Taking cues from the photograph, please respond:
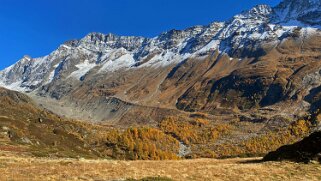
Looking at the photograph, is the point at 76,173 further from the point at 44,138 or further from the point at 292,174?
the point at 44,138

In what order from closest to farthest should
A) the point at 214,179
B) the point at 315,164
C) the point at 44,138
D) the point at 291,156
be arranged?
the point at 214,179, the point at 315,164, the point at 291,156, the point at 44,138

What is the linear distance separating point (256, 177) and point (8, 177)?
1993 cm

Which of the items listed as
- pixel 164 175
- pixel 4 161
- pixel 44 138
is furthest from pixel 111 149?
pixel 164 175

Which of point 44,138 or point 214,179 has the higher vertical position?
point 44,138

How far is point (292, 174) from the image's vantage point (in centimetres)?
3284

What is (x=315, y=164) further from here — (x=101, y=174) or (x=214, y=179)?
(x=101, y=174)

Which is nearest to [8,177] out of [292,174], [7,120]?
[292,174]

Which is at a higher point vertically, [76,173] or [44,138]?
[44,138]

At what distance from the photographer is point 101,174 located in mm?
31594

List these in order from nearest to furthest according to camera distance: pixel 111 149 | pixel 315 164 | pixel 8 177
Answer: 1. pixel 8 177
2. pixel 315 164
3. pixel 111 149

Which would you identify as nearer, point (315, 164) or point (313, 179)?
point (313, 179)

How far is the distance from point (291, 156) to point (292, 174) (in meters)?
7.79

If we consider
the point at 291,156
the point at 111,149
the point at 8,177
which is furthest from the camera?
the point at 111,149

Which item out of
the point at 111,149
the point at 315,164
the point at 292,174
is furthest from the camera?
the point at 111,149
